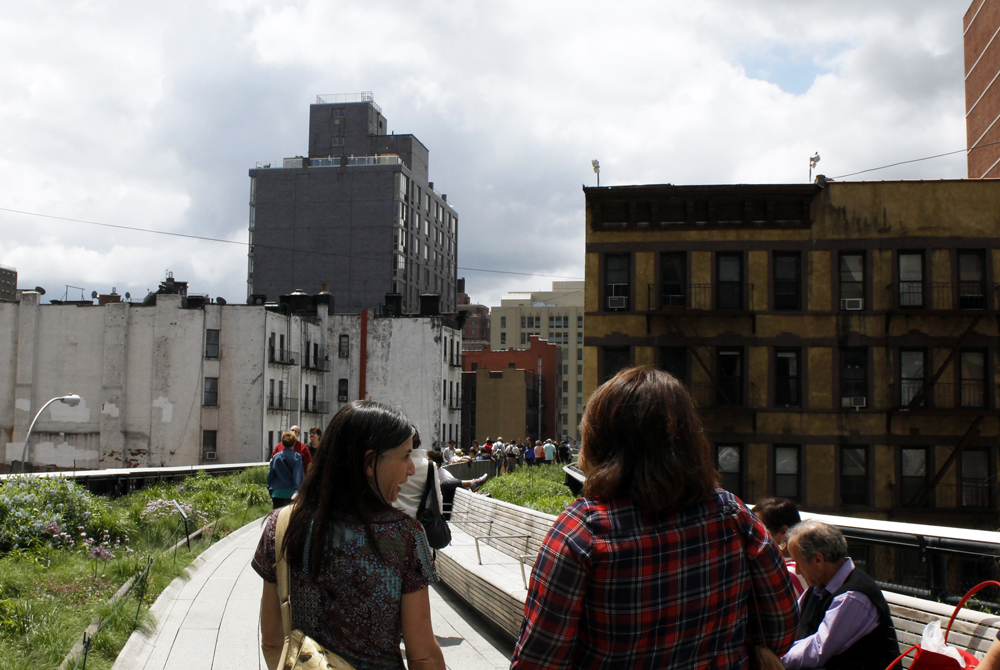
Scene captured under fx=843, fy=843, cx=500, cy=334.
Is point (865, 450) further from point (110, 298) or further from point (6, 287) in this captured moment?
point (6, 287)

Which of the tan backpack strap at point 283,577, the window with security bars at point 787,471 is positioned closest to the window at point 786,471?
the window with security bars at point 787,471

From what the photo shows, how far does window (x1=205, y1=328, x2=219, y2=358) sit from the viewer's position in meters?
56.1

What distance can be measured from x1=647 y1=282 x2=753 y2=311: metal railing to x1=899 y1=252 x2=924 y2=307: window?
478 centimetres

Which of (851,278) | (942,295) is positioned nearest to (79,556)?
(851,278)

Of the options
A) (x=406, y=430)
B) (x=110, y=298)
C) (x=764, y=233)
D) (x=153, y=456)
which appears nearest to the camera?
(x=406, y=430)

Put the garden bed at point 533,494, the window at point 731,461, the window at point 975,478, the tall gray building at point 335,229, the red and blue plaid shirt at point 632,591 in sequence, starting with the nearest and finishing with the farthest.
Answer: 1. the red and blue plaid shirt at point 632,591
2. the garden bed at point 533,494
3. the window at point 975,478
4. the window at point 731,461
5. the tall gray building at point 335,229

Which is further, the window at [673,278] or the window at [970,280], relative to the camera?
the window at [673,278]

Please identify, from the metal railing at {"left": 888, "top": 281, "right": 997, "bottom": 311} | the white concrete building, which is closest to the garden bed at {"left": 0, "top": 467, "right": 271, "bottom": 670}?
the metal railing at {"left": 888, "top": 281, "right": 997, "bottom": 311}

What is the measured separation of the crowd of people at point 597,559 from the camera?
2.53 metres

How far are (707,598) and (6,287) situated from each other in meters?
186

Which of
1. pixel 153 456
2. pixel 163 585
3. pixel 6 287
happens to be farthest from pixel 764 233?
pixel 6 287

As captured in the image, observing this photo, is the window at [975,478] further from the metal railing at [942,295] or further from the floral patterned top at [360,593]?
the floral patterned top at [360,593]

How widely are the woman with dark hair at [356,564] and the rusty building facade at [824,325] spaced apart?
24.9m

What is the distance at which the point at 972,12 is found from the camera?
42.3m
